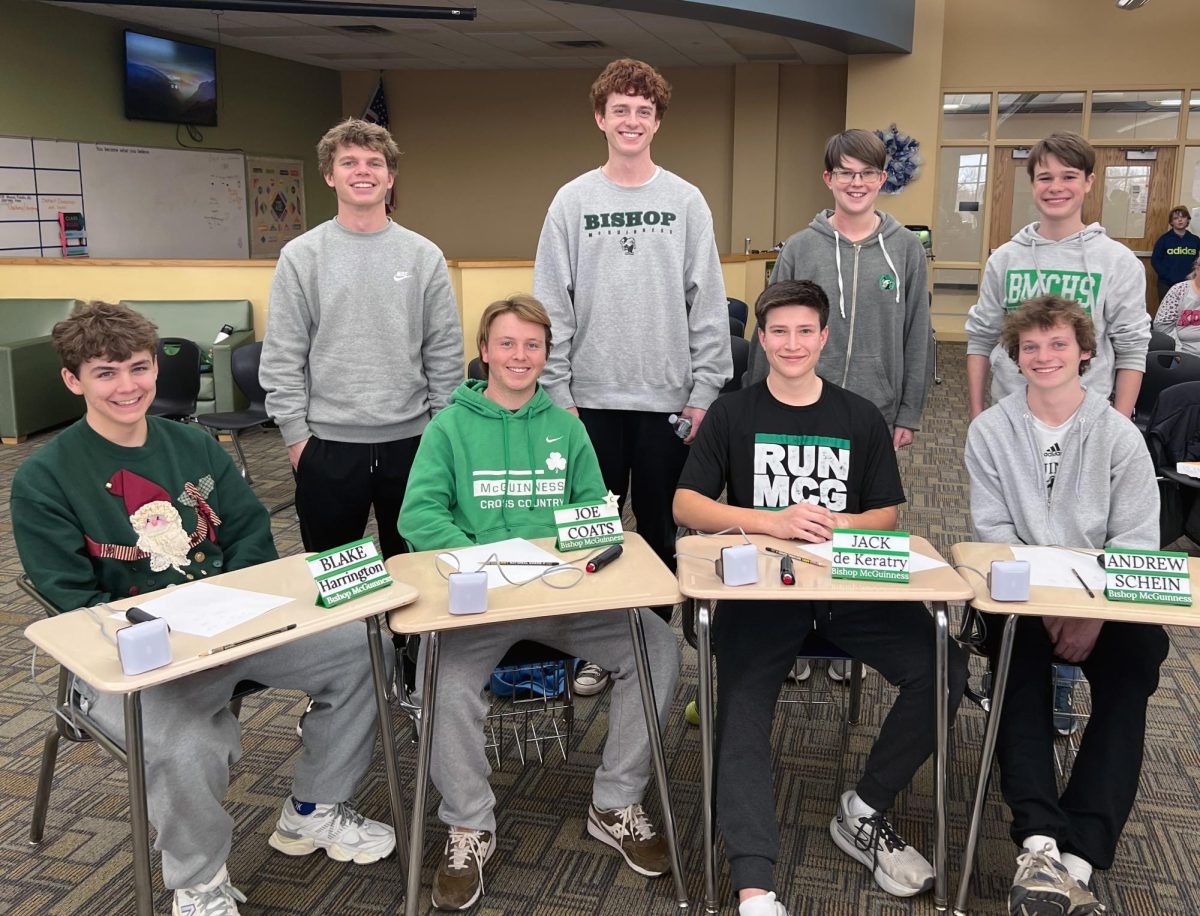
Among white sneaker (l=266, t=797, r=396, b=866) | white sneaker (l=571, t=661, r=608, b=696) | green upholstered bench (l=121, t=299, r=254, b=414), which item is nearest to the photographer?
white sneaker (l=266, t=797, r=396, b=866)

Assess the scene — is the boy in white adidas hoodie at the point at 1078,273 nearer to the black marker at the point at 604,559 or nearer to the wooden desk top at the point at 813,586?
the wooden desk top at the point at 813,586

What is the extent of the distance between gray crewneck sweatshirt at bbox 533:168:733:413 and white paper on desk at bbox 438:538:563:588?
0.65 metres

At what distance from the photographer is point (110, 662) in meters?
1.61

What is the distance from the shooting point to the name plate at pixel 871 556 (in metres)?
1.89

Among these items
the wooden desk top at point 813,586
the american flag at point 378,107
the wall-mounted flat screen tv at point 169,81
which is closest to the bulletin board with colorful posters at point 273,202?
the wall-mounted flat screen tv at point 169,81

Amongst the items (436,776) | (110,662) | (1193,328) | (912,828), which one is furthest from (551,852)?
(1193,328)

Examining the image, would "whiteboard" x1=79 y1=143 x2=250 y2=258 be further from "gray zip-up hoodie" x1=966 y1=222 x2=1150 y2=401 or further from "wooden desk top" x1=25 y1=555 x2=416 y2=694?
"gray zip-up hoodie" x1=966 y1=222 x2=1150 y2=401

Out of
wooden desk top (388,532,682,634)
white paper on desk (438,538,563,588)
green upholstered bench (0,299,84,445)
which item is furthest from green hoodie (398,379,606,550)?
green upholstered bench (0,299,84,445)

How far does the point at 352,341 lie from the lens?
2.58 meters

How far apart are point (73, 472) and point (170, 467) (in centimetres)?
19

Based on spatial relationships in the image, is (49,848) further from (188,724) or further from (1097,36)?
(1097,36)

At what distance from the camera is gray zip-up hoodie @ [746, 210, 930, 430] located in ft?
9.00

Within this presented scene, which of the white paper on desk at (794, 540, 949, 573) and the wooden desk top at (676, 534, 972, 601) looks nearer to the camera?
the wooden desk top at (676, 534, 972, 601)

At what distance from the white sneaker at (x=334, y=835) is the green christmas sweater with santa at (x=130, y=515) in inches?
22.2
